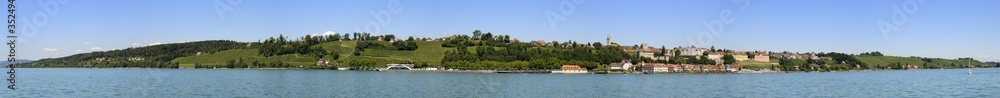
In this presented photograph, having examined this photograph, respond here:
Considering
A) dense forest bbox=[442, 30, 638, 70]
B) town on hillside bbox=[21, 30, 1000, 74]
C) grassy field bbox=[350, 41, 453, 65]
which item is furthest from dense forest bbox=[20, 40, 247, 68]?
dense forest bbox=[442, 30, 638, 70]

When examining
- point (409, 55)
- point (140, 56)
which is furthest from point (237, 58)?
point (140, 56)

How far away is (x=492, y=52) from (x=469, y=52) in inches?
143

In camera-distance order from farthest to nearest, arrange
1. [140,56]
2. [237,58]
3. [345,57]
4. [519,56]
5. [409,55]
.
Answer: [140,56], [237,58], [409,55], [345,57], [519,56]

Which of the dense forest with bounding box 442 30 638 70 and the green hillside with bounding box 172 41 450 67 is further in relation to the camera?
the green hillside with bounding box 172 41 450 67

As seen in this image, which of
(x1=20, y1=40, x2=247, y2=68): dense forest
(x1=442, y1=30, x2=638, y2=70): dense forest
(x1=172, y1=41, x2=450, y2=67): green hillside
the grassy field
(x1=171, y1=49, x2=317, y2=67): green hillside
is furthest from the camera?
(x1=20, y1=40, x2=247, y2=68): dense forest

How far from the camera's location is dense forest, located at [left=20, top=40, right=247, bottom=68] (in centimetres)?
13850

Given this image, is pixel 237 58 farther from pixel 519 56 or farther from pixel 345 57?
pixel 519 56

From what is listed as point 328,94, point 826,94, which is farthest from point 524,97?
point 826,94

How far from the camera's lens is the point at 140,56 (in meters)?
147

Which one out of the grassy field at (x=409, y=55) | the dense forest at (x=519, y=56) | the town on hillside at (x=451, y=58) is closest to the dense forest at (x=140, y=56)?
the town on hillside at (x=451, y=58)

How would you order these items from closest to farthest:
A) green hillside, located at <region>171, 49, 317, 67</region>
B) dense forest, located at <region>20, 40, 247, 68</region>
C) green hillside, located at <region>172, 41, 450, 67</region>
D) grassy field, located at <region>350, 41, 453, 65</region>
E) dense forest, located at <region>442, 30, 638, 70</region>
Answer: dense forest, located at <region>442, 30, 638, 70</region>
green hillside, located at <region>172, 41, 450, 67</region>
grassy field, located at <region>350, 41, 453, 65</region>
green hillside, located at <region>171, 49, 317, 67</region>
dense forest, located at <region>20, 40, 247, 68</region>

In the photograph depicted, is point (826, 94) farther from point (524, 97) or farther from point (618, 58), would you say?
point (618, 58)

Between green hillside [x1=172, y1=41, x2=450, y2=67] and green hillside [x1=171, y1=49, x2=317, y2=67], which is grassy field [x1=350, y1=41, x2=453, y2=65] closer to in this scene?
green hillside [x1=172, y1=41, x2=450, y2=67]

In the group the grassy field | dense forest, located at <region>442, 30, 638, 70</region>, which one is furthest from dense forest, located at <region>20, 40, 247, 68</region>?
dense forest, located at <region>442, 30, 638, 70</region>
